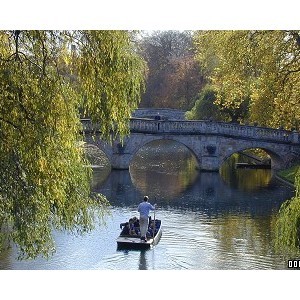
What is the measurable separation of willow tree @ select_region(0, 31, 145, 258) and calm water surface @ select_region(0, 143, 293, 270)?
116 inches

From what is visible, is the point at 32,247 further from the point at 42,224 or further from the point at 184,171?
the point at 184,171

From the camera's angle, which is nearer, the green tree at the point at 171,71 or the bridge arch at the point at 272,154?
the green tree at the point at 171,71

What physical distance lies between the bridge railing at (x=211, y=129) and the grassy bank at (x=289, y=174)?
100 cm

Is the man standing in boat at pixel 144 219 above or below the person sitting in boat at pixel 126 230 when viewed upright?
above

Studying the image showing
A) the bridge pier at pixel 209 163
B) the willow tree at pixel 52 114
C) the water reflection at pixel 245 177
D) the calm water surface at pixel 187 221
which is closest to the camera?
the willow tree at pixel 52 114

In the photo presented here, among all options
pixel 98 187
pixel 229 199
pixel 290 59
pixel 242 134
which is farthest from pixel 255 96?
pixel 242 134

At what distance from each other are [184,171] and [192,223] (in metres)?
7.08

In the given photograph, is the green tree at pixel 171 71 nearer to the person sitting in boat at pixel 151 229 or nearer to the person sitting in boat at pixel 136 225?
the person sitting in boat at pixel 151 229

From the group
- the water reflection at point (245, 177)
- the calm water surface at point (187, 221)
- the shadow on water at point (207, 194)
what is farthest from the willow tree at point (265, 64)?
the water reflection at point (245, 177)

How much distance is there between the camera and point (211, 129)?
65.1ft

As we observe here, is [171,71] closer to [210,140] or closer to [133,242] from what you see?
[210,140]

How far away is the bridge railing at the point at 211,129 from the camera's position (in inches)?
758

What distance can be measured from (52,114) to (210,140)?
46.5ft

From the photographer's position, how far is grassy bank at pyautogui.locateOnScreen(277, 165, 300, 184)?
56.0 feet
